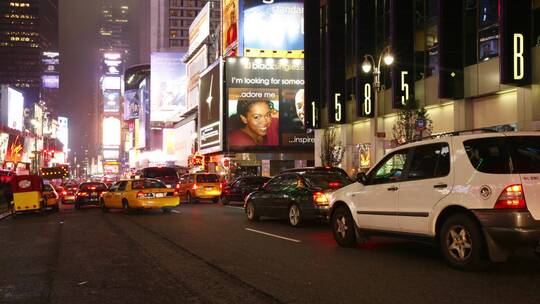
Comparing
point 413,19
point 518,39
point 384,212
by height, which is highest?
point 413,19

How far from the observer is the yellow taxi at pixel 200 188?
104 feet

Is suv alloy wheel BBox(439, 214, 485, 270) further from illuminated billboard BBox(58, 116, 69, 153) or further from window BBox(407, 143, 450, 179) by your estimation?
illuminated billboard BBox(58, 116, 69, 153)

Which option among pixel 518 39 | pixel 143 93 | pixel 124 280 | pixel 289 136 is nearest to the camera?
pixel 124 280

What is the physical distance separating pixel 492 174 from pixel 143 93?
155686 millimetres

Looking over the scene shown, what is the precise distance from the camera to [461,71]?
26.2m

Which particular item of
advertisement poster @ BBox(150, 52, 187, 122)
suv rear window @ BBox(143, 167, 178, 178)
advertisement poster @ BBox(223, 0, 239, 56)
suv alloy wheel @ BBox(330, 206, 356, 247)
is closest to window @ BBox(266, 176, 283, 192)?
suv alloy wheel @ BBox(330, 206, 356, 247)

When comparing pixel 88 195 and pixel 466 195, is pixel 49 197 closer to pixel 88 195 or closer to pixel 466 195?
pixel 88 195

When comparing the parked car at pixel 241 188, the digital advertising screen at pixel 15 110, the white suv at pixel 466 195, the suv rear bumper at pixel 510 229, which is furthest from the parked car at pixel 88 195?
the digital advertising screen at pixel 15 110

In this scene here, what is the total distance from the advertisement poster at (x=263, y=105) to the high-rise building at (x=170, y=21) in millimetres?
79108

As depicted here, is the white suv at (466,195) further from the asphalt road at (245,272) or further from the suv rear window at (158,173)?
the suv rear window at (158,173)

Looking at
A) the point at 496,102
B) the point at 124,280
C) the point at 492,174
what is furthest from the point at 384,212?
the point at 496,102

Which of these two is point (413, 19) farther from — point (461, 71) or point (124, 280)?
point (124, 280)

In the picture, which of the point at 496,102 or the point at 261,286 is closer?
the point at 261,286

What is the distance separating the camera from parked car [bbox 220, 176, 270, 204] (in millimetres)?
29375
